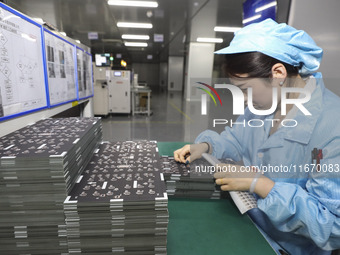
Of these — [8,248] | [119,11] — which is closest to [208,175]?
[8,248]

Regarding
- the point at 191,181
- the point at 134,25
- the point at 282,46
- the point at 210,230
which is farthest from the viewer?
the point at 134,25

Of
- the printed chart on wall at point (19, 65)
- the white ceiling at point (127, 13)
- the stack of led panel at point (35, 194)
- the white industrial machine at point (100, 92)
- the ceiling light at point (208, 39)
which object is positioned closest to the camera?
the stack of led panel at point (35, 194)

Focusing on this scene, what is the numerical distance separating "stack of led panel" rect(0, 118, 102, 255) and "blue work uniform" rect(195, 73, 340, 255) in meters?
0.73

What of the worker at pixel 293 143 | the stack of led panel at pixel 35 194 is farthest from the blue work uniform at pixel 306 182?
the stack of led panel at pixel 35 194

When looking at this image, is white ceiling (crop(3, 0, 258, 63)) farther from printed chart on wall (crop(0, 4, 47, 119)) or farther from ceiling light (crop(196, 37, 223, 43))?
printed chart on wall (crop(0, 4, 47, 119))

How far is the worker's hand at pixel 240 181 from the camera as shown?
2.73ft

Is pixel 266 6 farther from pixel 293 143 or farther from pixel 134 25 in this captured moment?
pixel 134 25

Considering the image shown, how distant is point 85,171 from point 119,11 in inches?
270

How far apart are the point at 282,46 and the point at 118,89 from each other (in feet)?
22.5

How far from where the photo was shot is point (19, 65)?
1154mm

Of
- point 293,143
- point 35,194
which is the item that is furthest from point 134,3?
point 35,194

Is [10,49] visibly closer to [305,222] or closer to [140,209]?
[140,209]

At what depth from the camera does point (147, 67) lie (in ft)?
91.0
